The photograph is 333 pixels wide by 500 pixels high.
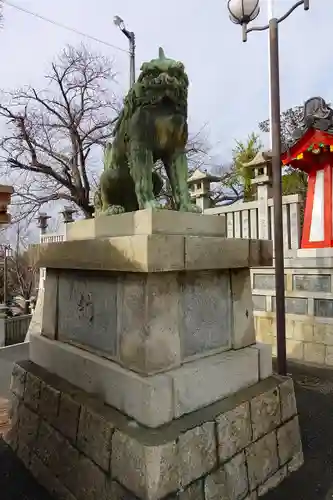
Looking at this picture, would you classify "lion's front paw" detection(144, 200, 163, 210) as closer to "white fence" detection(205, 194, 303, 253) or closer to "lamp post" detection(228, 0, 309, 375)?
"lamp post" detection(228, 0, 309, 375)

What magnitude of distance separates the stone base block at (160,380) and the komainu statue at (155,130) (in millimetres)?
1181

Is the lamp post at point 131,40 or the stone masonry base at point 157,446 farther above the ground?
the lamp post at point 131,40

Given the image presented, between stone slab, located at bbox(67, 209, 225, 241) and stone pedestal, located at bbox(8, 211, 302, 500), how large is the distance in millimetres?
11

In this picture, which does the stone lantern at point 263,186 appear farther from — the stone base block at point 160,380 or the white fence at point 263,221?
the stone base block at point 160,380

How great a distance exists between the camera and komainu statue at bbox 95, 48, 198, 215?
8.44 ft

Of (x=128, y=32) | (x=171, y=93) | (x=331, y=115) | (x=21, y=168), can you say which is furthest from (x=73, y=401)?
(x=21, y=168)

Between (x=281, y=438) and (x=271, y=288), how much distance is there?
3948 mm

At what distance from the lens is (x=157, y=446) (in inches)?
76.0

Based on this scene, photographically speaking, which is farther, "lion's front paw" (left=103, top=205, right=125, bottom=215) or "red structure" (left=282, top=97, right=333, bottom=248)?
"red structure" (left=282, top=97, right=333, bottom=248)

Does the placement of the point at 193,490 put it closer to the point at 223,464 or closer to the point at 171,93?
the point at 223,464

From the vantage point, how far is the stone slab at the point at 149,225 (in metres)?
2.38

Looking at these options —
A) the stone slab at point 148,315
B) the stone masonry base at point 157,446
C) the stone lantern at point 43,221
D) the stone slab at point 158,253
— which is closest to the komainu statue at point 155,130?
the stone slab at point 158,253

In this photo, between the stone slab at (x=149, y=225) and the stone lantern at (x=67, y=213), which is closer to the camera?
the stone slab at (x=149, y=225)

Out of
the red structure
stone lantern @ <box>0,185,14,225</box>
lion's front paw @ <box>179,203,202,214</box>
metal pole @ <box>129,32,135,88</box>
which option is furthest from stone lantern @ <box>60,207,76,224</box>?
lion's front paw @ <box>179,203,202,214</box>
